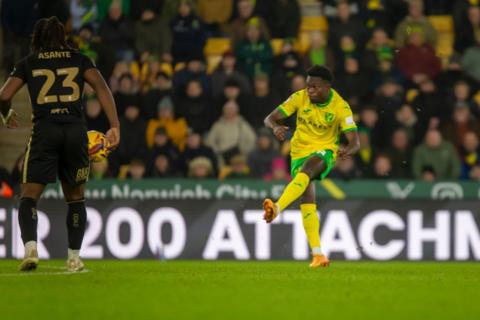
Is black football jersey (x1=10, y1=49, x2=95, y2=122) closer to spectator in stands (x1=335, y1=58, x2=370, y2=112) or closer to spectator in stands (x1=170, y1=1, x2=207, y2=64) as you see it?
spectator in stands (x1=335, y1=58, x2=370, y2=112)

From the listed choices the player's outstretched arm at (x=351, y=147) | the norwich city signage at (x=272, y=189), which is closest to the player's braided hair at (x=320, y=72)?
the player's outstretched arm at (x=351, y=147)

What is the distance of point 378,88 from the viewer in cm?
1769

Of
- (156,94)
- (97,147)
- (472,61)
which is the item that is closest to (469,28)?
(472,61)

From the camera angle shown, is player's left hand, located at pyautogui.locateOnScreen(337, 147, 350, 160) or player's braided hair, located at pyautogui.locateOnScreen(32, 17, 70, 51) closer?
player's braided hair, located at pyautogui.locateOnScreen(32, 17, 70, 51)

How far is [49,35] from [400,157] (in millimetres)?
8141

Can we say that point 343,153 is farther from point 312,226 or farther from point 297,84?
point 297,84

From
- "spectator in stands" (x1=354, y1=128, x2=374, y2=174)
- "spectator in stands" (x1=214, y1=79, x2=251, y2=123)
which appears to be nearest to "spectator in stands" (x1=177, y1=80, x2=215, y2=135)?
"spectator in stands" (x1=214, y1=79, x2=251, y2=123)

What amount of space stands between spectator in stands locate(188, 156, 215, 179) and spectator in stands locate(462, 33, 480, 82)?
Result: 4144 mm

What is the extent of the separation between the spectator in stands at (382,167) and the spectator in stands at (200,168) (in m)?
2.25

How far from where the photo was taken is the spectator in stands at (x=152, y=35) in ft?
61.6

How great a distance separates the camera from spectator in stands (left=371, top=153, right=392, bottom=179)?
1673cm

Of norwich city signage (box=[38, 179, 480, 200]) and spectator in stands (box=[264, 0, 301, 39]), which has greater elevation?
spectator in stands (box=[264, 0, 301, 39])

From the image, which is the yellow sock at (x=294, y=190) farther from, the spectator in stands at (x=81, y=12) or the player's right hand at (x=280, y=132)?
the spectator in stands at (x=81, y=12)

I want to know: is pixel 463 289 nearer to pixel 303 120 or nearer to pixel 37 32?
pixel 303 120
